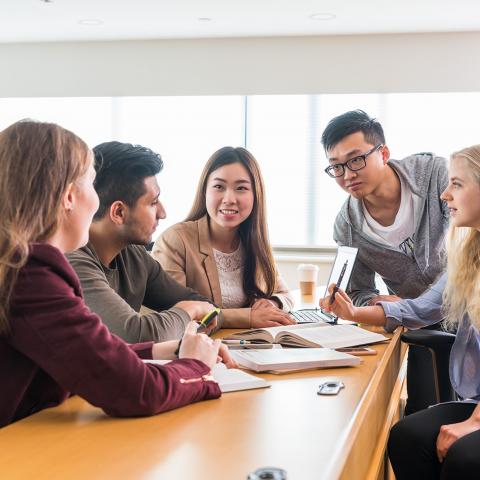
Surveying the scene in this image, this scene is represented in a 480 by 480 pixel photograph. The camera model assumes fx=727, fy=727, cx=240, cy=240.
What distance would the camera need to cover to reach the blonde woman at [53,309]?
45.8 inches

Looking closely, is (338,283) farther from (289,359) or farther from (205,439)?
(205,439)

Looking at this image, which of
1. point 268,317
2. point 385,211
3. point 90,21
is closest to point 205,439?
point 268,317

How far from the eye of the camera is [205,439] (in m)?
1.12

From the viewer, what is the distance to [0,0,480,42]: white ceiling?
5.39 metres

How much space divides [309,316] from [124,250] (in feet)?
2.25

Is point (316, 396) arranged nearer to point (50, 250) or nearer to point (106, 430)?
point (106, 430)

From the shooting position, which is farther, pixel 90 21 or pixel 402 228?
pixel 90 21

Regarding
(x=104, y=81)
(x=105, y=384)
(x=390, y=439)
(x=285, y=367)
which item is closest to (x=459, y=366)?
(x=390, y=439)

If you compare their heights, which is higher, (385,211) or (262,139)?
(262,139)

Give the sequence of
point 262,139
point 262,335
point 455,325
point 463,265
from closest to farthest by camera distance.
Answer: point 262,335 < point 463,265 < point 455,325 < point 262,139

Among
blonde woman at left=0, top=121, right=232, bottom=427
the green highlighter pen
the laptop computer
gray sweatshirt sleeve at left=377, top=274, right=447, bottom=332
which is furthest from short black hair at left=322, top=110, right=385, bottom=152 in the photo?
blonde woman at left=0, top=121, right=232, bottom=427

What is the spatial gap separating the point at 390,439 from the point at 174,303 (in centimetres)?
81

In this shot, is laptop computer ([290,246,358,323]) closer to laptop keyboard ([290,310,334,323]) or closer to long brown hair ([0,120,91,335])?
laptop keyboard ([290,310,334,323])

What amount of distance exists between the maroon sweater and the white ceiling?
451 centimetres
